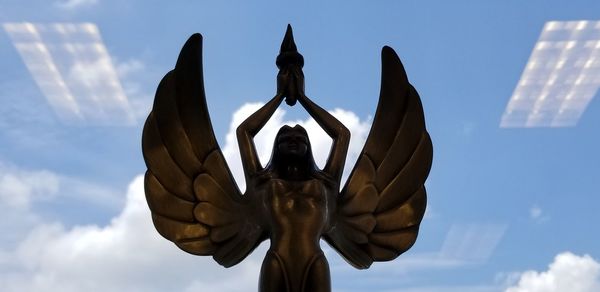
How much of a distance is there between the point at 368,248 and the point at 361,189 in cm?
30

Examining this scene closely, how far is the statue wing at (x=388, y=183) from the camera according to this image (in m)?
3.45

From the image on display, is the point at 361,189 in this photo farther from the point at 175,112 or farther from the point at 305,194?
the point at 175,112

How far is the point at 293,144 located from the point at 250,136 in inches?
10.6

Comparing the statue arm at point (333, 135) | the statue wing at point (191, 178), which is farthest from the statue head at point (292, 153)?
the statue wing at point (191, 178)

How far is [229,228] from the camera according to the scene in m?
3.36

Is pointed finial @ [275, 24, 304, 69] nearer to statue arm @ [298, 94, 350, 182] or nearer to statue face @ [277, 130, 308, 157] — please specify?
statue arm @ [298, 94, 350, 182]

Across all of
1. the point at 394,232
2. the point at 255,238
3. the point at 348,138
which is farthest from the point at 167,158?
the point at 394,232

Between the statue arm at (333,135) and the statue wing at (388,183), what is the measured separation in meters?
0.10

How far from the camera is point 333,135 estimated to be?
3521 millimetres

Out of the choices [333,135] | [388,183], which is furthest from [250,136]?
[388,183]

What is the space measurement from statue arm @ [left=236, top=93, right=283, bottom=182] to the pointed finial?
0.29 meters

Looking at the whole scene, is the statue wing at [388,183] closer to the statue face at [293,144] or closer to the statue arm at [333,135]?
the statue arm at [333,135]

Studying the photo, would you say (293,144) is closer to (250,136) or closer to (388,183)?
(250,136)

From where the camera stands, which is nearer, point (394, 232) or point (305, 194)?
point (305, 194)
